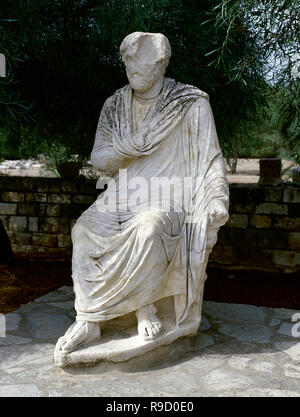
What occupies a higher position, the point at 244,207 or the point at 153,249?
the point at 244,207

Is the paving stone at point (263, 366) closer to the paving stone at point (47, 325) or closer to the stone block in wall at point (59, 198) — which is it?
the paving stone at point (47, 325)

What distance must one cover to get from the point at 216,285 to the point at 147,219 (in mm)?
2366

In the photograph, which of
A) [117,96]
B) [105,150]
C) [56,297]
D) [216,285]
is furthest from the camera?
[216,285]

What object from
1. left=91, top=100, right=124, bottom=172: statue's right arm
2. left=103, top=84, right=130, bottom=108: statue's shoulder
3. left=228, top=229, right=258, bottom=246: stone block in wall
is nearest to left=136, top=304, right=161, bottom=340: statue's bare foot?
left=91, top=100, right=124, bottom=172: statue's right arm

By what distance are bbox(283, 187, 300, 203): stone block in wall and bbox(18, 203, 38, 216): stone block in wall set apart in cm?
311

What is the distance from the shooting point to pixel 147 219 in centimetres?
326

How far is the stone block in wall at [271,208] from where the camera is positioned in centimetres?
560

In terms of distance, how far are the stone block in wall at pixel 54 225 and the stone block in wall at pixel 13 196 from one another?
39cm

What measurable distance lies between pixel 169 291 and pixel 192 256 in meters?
0.28

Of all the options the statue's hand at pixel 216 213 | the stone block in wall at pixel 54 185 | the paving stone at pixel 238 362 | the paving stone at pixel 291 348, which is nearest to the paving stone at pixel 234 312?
the paving stone at pixel 291 348

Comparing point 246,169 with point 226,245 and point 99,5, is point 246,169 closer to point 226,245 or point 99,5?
point 226,245

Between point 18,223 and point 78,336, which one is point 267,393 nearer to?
point 78,336

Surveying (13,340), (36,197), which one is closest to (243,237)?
(36,197)

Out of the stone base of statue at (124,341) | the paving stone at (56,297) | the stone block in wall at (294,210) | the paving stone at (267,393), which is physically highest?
the stone block in wall at (294,210)
